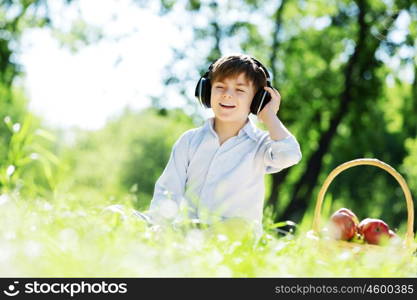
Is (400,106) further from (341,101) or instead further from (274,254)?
(274,254)

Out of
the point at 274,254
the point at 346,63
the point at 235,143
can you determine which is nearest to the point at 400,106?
the point at 346,63

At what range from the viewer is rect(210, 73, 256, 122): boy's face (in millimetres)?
3754

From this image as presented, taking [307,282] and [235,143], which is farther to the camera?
[235,143]

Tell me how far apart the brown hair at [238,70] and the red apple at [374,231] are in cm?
103

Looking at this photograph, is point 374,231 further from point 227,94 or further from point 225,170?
point 227,94

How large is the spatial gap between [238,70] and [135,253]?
1.94m

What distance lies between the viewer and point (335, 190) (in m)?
24.4

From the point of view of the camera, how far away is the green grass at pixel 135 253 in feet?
6.30

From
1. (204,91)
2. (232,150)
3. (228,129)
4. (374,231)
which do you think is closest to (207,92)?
(204,91)

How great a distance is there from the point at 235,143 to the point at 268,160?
9.5 inches

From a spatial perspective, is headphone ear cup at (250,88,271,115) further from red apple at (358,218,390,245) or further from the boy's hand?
red apple at (358,218,390,245)

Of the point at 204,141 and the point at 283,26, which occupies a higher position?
the point at 283,26

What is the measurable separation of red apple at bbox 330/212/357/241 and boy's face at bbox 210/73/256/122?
846 millimetres

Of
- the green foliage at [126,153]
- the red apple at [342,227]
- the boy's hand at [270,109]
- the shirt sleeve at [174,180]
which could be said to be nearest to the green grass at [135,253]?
the red apple at [342,227]
